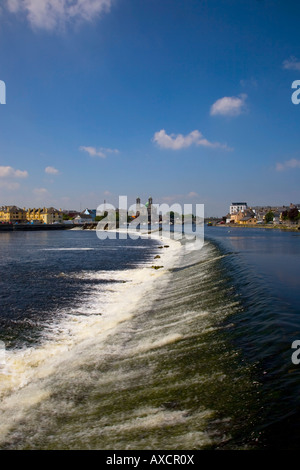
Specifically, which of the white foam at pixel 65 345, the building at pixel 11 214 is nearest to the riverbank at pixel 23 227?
the building at pixel 11 214

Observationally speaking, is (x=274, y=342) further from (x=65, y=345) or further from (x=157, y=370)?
(x=65, y=345)

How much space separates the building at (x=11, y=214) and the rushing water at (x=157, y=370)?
171m

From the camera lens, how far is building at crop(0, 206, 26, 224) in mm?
171000

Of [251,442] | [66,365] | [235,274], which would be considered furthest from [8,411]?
[235,274]

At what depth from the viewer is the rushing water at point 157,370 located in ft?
17.2

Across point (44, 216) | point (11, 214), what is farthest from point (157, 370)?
point (11, 214)

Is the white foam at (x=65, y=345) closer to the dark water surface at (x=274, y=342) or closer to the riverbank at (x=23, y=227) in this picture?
the dark water surface at (x=274, y=342)

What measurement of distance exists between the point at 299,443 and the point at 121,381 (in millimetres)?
4153

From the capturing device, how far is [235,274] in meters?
18.1

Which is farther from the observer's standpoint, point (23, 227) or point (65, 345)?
point (23, 227)

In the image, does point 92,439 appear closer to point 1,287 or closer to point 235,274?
point 235,274

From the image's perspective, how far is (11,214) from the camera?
561 feet

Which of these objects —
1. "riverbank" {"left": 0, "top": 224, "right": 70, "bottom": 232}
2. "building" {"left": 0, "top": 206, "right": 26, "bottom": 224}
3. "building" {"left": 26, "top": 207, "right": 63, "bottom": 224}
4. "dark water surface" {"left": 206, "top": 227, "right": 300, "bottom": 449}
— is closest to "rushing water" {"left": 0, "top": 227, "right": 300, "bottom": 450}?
"dark water surface" {"left": 206, "top": 227, "right": 300, "bottom": 449}

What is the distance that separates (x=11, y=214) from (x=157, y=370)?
596 feet
